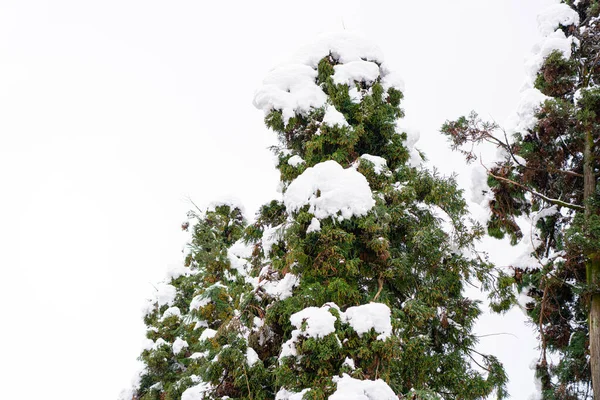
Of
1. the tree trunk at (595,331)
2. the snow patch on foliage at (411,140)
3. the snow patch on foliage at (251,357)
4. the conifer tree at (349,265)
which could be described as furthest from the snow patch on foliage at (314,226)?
the tree trunk at (595,331)

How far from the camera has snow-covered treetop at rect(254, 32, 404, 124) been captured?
8.18 metres

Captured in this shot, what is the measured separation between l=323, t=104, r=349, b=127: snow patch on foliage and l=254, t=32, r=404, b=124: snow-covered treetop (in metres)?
0.27

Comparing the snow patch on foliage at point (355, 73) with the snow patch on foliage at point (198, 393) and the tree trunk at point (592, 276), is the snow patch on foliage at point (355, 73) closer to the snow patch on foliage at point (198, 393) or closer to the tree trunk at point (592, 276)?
the tree trunk at point (592, 276)

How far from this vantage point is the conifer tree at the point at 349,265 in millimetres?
5820

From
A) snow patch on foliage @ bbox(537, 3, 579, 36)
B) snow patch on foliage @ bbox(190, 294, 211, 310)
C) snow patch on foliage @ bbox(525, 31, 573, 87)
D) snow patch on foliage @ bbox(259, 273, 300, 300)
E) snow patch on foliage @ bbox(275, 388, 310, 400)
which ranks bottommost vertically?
snow patch on foliage @ bbox(275, 388, 310, 400)

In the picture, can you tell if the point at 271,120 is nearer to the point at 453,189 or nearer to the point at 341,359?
the point at 453,189

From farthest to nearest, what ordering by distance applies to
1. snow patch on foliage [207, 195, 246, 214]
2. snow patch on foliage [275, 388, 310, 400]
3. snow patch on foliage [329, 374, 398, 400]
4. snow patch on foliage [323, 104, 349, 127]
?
Answer: snow patch on foliage [207, 195, 246, 214] < snow patch on foliage [323, 104, 349, 127] < snow patch on foliage [275, 388, 310, 400] < snow patch on foliage [329, 374, 398, 400]

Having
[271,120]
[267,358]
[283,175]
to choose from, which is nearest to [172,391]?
[267,358]

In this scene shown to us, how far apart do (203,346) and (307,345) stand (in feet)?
10.1

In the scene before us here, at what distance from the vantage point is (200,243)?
11.5 m

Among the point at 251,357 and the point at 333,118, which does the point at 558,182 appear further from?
the point at 251,357

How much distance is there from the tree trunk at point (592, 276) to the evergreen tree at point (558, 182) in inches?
0.7

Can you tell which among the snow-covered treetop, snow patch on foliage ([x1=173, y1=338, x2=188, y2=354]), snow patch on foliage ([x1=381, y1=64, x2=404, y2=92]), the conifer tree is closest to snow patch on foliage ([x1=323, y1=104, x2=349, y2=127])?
the conifer tree

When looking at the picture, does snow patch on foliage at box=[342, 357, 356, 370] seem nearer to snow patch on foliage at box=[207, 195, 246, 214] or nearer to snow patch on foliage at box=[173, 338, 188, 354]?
snow patch on foliage at box=[173, 338, 188, 354]
